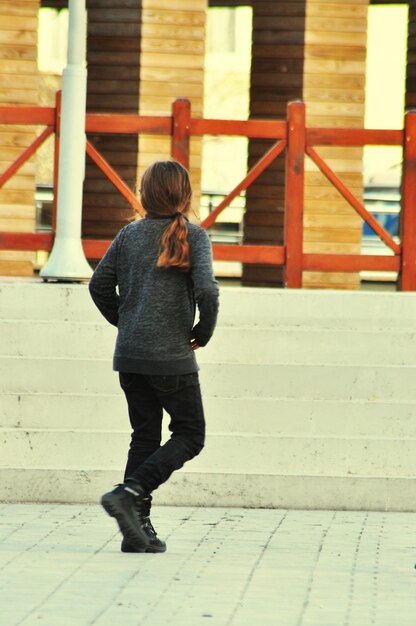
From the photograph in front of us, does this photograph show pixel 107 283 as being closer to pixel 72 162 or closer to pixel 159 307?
pixel 159 307

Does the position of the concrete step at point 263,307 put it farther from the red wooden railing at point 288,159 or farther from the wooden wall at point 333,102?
the wooden wall at point 333,102

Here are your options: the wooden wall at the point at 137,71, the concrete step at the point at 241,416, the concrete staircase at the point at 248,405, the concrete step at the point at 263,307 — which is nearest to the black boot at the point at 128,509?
the concrete staircase at the point at 248,405

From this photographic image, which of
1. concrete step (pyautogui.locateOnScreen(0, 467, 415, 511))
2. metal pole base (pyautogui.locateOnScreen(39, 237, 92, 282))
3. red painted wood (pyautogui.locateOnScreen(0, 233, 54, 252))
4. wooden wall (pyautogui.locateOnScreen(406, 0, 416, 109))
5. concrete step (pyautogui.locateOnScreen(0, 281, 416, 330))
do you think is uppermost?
wooden wall (pyautogui.locateOnScreen(406, 0, 416, 109))

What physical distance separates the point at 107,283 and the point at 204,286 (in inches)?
20.5

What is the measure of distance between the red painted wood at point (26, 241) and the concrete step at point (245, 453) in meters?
2.25

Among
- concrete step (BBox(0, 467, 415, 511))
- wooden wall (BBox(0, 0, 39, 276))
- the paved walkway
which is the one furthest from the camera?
wooden wall (BBox(0, 0, 39, 276))

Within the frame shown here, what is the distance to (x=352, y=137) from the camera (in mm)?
9852

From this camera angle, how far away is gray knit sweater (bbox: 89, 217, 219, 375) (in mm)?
6102

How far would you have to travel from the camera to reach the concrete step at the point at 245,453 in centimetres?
789

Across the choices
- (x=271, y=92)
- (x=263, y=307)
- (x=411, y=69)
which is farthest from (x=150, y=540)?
(x=411, y=69)

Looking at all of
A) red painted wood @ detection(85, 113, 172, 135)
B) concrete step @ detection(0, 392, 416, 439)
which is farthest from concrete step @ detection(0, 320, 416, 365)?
red painted wood @ detection(85, 113, 172, 135)

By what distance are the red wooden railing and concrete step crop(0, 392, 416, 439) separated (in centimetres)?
188

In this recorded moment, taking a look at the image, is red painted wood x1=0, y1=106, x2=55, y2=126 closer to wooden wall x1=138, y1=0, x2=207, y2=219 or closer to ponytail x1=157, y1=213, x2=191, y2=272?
ponytail x1=157, y1=213, x2=191, y2=272

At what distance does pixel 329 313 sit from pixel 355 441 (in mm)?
1319
